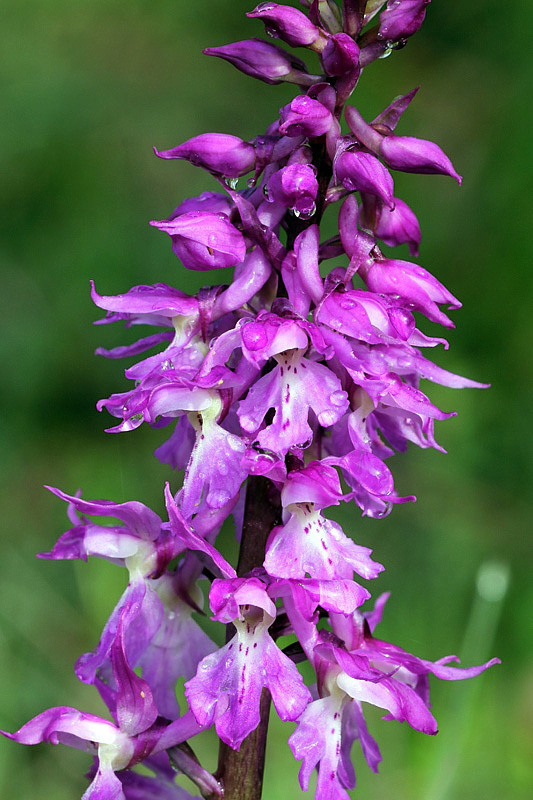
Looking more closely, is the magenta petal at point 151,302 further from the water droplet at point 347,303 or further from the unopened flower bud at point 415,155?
the unopened flower bud at point 415,155

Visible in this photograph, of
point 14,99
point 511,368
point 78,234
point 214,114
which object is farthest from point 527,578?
point 14,99

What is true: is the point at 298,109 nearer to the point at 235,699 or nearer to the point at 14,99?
the point at 235,699

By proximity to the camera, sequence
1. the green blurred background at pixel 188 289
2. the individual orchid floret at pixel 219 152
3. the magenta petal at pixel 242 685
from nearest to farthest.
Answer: the magenta petal at pixel 242 685
the individual orchid floret at pixel 219 152
the green blurred background at pixel 188 289

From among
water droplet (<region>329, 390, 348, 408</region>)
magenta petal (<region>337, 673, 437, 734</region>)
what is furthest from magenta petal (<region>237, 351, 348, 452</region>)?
magenta petal (<region>337, 673, 437, 734</region>)

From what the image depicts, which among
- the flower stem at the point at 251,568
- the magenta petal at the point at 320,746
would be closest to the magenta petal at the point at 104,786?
the flower stem at the point at 251,568

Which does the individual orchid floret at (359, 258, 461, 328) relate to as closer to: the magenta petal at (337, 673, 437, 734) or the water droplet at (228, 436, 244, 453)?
the water droplet at (228, 436, 244, 453)

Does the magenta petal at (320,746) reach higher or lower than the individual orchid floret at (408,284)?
lower

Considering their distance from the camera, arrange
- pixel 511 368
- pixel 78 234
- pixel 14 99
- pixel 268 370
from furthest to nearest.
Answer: pixel 14 99, pixel 78 234, pixel 511 368, pixel 268 370
